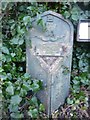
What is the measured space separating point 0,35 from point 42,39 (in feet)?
1.16

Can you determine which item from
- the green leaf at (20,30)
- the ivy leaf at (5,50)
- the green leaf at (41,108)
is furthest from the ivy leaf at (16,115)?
the green leaf at (20,30)

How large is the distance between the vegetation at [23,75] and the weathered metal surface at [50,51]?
0.06m

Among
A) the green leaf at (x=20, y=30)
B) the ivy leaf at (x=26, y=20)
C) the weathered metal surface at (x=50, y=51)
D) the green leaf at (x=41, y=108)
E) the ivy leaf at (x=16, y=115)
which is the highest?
the ivy leaf at (x=26, y=20)

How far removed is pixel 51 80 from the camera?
6.63 ft

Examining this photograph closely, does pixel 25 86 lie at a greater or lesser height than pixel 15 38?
lesser

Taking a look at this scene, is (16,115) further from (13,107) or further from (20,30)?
(20,30)

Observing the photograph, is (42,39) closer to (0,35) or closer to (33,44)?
(33,44)

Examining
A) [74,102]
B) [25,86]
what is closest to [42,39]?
[25,86]

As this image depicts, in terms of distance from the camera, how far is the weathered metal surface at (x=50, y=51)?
6.75ft

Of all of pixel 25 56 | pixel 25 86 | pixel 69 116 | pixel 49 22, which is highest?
pixel 49 22

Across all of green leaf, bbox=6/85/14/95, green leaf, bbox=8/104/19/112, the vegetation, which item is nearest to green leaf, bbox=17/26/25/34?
the vegetation

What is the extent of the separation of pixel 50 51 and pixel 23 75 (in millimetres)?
294

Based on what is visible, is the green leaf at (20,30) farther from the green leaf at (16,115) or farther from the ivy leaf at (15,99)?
the green leaf at (16,115)

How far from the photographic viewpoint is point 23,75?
7.10 ft
